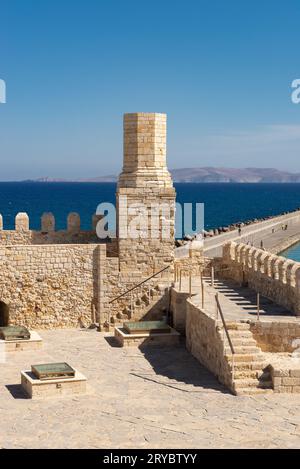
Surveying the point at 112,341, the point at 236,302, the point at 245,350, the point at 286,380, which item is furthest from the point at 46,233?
the point at 286,380

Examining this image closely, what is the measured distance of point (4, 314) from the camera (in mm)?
21781

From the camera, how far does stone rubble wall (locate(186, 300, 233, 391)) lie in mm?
16047

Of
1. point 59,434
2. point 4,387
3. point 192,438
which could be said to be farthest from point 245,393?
point 4,387

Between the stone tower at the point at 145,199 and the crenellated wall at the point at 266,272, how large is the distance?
7.20 ft

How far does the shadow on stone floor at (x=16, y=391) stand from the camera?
50.9 feet

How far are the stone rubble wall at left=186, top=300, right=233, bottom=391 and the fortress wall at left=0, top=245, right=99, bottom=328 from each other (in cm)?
351

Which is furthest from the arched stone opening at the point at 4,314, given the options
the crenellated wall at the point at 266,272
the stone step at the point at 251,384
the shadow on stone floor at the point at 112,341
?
the stone step at the point at 251,384

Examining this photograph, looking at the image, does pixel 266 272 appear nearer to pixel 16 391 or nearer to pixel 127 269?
pixel 127 269

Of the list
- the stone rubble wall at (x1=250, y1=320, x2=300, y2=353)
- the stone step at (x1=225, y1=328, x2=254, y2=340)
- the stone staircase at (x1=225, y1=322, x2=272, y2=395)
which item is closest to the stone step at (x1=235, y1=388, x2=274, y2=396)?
the stone staircase at (x1=225, y1=322, x2=272, y2=395)

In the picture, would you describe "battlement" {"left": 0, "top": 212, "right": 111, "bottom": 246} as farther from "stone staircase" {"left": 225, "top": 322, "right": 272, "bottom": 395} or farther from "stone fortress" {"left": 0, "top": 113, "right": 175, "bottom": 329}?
"stone staircase" {"left": 225, "top": 322, "right": 272, "bottom": 395}

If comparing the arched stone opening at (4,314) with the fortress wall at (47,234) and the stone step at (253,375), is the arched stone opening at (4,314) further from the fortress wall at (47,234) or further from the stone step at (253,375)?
the stone step at (253,375)

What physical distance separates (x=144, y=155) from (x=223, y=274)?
4.47m

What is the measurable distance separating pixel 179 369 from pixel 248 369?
2.27 m
